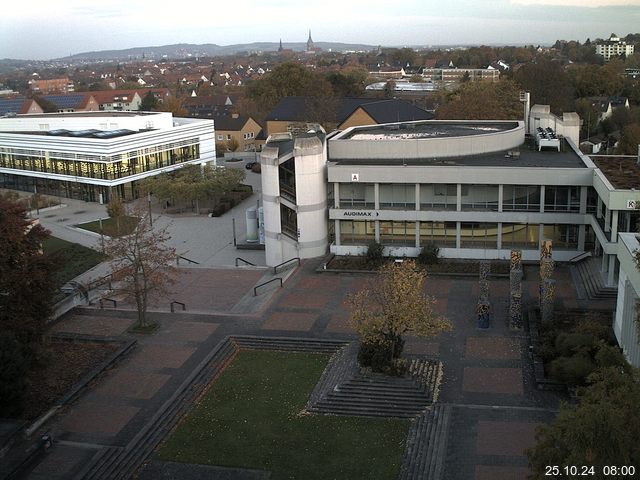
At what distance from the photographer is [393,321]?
2405 centimetres

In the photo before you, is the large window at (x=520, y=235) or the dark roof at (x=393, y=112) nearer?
the large window at (x=520, y=235)

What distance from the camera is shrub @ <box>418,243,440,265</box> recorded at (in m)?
36.8

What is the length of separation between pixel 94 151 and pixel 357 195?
28.2 meters

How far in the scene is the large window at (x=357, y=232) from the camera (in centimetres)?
3888

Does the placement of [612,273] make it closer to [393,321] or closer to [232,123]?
[393,321]

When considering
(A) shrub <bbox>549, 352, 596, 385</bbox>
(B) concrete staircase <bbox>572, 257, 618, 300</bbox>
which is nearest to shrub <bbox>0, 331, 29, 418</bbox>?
(A) shrub <bbox>549, 352, 596, 385</bbox>

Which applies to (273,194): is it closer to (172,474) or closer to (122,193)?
(172,474)

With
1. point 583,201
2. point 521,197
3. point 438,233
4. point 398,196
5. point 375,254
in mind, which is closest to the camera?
point 583,201

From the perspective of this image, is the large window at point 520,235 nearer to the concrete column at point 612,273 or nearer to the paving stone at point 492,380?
the concrete column at point 612,273

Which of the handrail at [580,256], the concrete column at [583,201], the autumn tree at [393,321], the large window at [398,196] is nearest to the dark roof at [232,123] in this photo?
the large window at [398,196]

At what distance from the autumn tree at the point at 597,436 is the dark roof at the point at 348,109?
197 feet

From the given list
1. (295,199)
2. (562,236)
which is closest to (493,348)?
(562,236)

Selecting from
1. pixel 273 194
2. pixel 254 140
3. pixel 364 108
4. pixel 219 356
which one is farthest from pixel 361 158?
pixel 254 140

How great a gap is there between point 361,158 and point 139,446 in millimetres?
23715
